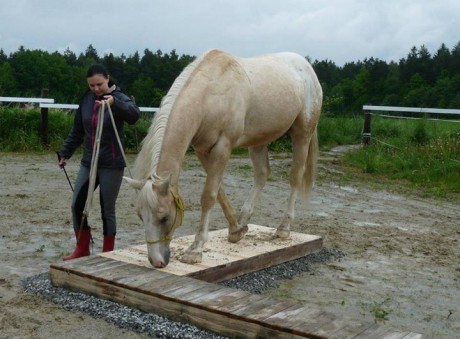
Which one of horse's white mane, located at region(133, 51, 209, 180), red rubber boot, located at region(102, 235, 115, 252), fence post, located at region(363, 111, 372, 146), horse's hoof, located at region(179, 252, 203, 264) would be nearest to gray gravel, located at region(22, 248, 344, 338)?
horse's hoof, located at region(179, 252, 203, 264)

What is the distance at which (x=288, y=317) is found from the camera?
3422 mm

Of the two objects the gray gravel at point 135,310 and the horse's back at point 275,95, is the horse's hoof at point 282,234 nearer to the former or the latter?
the gray gravel at point 135,310

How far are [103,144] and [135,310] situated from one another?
153cm

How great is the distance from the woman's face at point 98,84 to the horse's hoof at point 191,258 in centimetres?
148

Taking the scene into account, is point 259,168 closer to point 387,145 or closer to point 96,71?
point 96,71

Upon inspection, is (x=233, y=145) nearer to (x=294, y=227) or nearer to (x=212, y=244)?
(x=212, y=244)

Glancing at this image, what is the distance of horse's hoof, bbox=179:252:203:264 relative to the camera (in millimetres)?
4711

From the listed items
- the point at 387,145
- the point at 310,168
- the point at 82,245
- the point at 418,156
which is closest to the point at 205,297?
the point at 82,245

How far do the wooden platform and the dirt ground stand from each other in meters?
0.28

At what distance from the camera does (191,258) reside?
15.5 ft

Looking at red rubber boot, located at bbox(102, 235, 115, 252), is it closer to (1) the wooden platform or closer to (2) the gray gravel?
(1) the wooden platform

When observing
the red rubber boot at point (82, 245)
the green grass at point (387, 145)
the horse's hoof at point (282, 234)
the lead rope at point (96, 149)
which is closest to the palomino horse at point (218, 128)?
the horse's hoof at point (282, 234)

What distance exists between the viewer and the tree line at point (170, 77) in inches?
1137

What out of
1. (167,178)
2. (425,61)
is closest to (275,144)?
(167,178)
